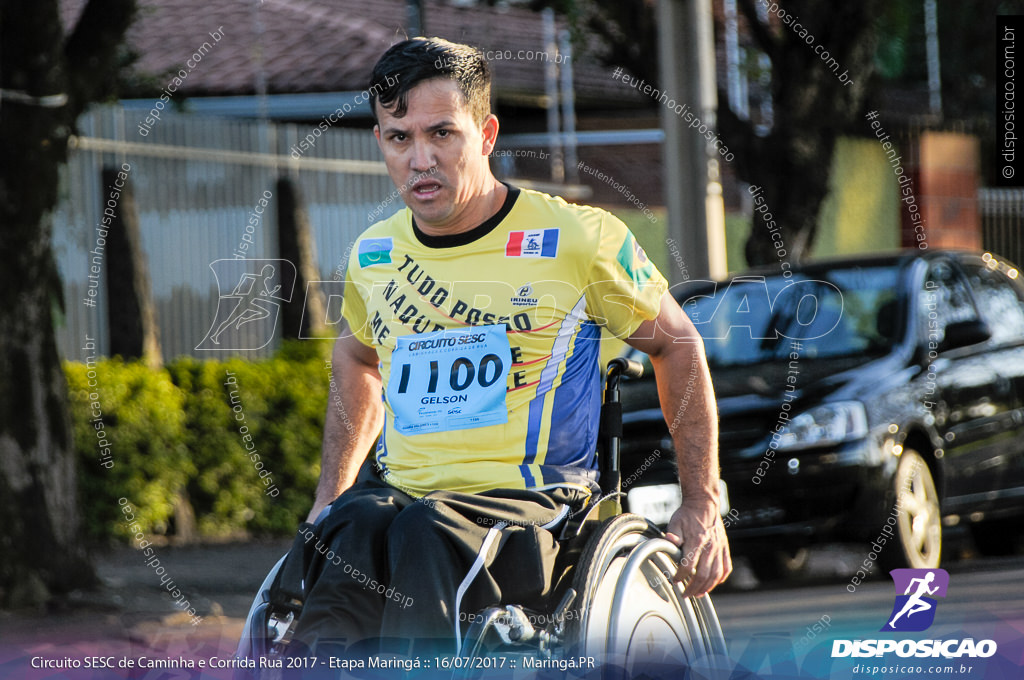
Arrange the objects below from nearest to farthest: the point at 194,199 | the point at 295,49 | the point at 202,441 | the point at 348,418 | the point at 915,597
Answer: the point at 348,418, the point at 915,597, the point at 202,441, the point at 194,199, the point at 295,49

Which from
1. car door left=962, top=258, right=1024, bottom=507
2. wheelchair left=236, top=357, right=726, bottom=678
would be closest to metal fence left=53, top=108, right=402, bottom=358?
car door left=962, top=258, right=1024, bottom=507

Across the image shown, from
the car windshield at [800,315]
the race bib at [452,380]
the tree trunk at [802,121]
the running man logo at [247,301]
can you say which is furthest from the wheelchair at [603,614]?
the tree trunk at [802,121]

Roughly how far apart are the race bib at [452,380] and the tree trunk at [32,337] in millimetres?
3913

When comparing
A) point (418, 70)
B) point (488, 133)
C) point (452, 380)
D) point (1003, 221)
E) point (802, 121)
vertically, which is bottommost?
point (452, 380)

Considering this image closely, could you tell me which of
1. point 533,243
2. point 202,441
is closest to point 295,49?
point 202,441

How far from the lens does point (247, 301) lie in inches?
373

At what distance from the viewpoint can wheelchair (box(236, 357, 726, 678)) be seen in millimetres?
3041

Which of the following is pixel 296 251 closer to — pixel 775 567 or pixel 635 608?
pixel 775 567

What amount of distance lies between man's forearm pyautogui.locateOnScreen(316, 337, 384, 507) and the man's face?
1.91 feet

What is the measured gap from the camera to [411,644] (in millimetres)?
2934

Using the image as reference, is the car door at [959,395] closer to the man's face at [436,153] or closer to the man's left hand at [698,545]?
the man's left hand at [698,545]

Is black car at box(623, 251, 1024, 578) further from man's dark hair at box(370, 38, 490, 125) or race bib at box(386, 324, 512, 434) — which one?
man's dark hair at box(370, 38, 490, 125)

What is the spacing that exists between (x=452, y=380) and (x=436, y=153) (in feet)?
1.76

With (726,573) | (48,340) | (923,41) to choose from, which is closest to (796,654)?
(726,573)
